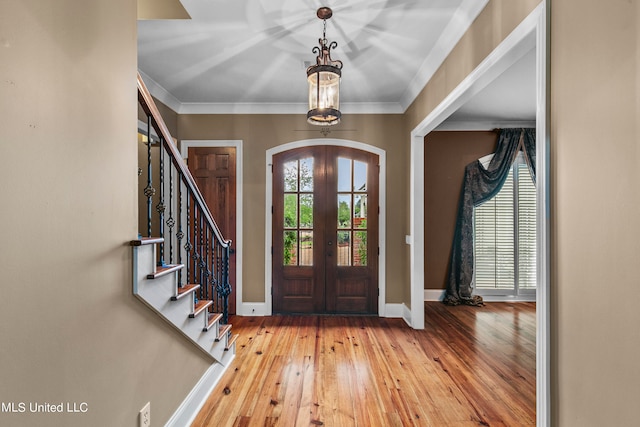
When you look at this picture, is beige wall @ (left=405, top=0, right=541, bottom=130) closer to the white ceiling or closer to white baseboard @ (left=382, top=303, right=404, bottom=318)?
the white ceiling

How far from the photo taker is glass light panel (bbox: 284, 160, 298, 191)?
4293mm

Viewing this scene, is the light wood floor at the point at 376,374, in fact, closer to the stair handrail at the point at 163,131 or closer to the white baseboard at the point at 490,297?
the white baseboard at the point at 490,297

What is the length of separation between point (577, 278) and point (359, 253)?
10.1 feet

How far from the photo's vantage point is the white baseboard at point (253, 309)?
424cm

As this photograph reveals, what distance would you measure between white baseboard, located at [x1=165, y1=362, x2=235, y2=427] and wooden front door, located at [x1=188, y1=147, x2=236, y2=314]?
5.87ft

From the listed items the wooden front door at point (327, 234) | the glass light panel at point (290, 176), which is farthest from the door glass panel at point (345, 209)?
the glass light panel at point (290, 176)

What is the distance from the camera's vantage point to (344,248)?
14.1 ft

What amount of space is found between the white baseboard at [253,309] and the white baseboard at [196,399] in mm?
1591

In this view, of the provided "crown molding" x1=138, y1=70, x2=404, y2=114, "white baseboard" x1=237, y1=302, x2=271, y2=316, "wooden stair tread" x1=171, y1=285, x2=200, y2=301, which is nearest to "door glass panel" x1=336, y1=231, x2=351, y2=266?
"white baseboard" x1=237, y1=302, x2=271, y2=316

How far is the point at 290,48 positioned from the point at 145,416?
2.76 m

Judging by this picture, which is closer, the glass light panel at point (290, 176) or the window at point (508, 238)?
the glass light panel at point (290, 176)

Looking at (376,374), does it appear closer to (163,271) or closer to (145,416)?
(145,416)

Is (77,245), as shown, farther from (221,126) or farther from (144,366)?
(221,126)

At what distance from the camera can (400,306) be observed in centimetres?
422
